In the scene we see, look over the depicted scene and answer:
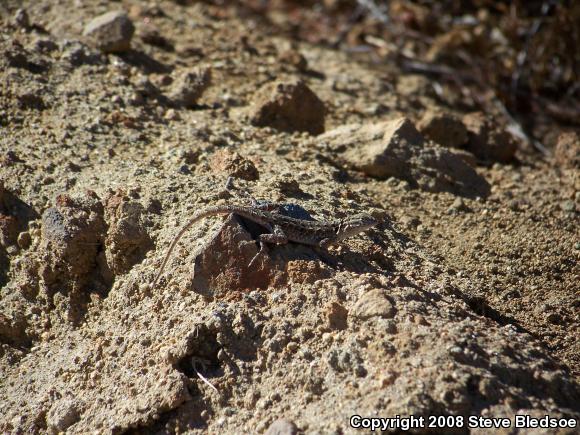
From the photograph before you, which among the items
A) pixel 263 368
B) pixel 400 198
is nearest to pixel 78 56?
pixel 400 198

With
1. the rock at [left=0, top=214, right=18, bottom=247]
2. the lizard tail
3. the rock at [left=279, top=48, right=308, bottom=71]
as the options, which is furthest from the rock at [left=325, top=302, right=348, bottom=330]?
the rock at [left=279, top=48, right=308, bottom=71]

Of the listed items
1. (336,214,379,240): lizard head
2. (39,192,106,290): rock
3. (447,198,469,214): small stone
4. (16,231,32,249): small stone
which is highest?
(336,214,379,240): lizard head

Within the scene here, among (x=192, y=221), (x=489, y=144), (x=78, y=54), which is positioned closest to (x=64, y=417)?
(x=192, y=221)

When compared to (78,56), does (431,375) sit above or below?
above

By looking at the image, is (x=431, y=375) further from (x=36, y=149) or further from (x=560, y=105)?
(x=560, y=105)

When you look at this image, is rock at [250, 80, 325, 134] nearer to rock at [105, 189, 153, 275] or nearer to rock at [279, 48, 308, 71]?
rock at [279, 48, 308, 71]

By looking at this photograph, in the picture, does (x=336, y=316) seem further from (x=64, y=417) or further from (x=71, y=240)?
(x=71, y=240)
